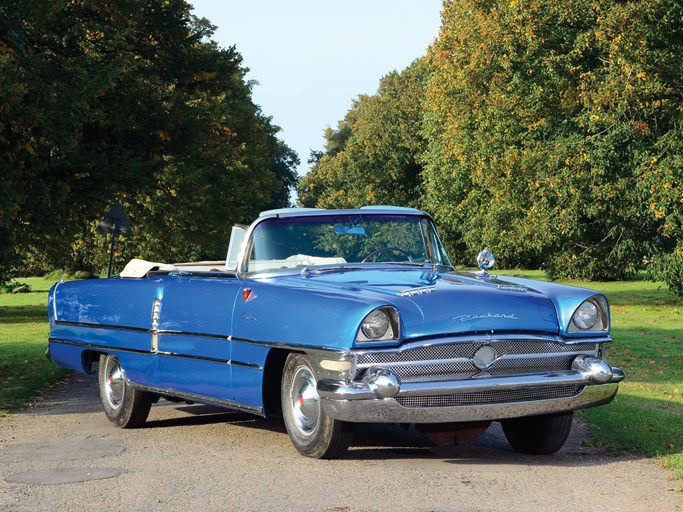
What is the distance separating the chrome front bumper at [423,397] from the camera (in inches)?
277

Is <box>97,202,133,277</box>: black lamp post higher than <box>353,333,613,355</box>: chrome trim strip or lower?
higher

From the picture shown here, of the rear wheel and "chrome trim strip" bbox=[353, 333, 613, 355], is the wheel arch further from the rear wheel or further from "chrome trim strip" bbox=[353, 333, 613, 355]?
the rear wheel

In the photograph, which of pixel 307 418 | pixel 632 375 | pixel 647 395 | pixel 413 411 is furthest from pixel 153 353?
pixel 632 375

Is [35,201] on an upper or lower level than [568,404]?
upper

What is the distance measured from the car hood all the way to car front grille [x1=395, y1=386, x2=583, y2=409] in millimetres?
398

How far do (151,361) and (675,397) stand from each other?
6.03 m

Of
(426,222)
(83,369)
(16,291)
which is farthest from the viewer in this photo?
(16,291)

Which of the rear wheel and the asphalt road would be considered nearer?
the asphalt road

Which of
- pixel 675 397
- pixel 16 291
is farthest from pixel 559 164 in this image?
pixel 16 291

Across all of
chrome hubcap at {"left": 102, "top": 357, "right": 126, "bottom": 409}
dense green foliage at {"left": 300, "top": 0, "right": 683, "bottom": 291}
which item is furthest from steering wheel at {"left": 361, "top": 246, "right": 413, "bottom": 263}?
dense green foliage at {"left": 300, "top": 0, "right": 683, "bottom": 291}

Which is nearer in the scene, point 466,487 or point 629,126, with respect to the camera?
point 466,487

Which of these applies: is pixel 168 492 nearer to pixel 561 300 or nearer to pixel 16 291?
pixel 561 300

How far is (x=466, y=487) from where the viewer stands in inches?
263

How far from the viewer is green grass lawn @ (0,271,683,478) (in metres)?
8.77
